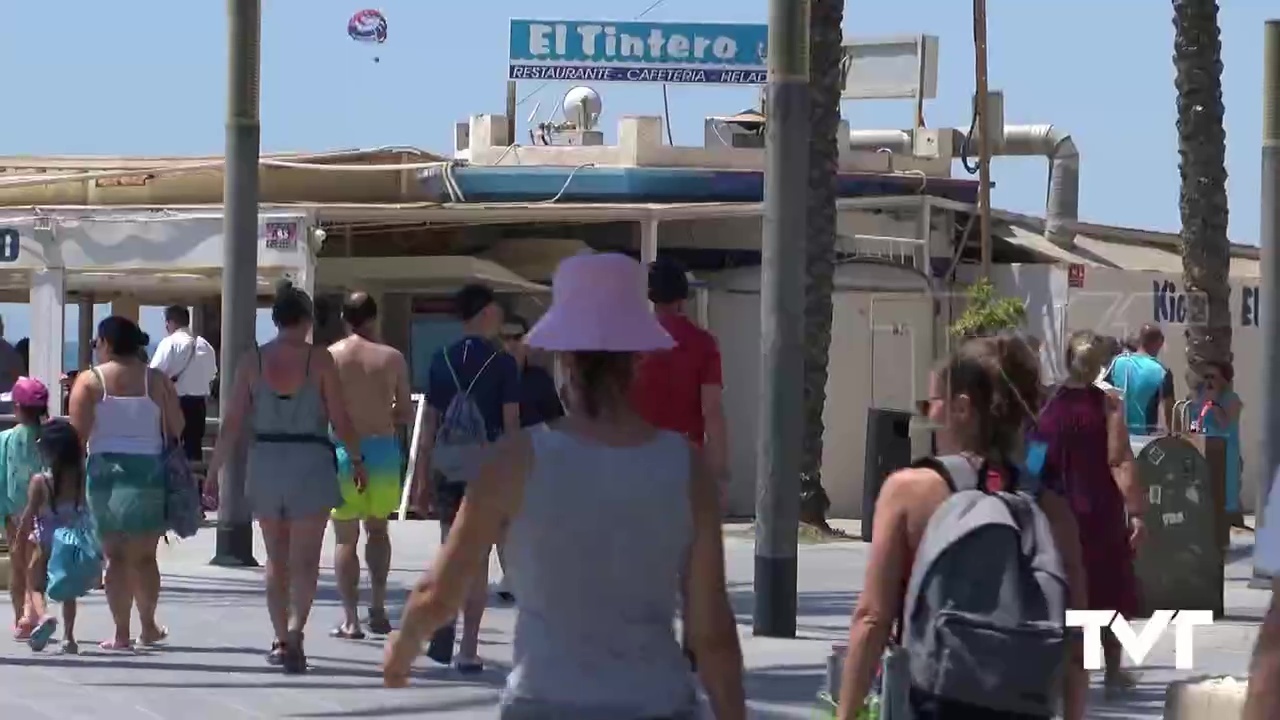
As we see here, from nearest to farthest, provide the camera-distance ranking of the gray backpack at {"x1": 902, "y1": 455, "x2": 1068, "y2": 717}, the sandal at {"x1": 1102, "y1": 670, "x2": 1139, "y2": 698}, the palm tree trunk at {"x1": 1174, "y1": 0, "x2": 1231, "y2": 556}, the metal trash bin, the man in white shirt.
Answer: the gray backpack at {"x1": 902, "y1": 455, "x2": 1068, "y2": 717} → the sandal at {"x1": 1102, "y1": 670, "x2": 1139, "y2": 698} → the metal trash bin → the palm tree trunk at {"x1": 1174, "y1": 0, "x2": 1231, "y2": 556} → the man in white shirt

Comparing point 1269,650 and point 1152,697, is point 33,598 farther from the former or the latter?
point 1269,650

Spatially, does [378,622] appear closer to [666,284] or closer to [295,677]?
[295,677]

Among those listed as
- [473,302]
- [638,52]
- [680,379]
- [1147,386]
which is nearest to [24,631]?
[473,302]

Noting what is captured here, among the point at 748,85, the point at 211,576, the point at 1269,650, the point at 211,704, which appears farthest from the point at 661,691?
the point at 748,85

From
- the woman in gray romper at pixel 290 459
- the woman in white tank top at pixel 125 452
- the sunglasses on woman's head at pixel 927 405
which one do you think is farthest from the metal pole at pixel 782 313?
the sunglasses on woman's head at pixel 927 405

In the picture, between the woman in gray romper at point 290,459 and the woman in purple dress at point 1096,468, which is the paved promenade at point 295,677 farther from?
the woman in purple dress at point 1096,468

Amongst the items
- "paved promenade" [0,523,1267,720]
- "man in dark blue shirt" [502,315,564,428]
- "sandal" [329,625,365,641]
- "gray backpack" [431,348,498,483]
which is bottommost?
"paved promenade" [0,523,1267,720]

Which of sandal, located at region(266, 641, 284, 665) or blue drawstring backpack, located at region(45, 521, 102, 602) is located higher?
blue drawstring backpack, located at region(45, 521, 102, 602)

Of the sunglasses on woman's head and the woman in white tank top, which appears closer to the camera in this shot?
the sunglasses on woman's head

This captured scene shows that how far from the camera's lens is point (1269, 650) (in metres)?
3.70

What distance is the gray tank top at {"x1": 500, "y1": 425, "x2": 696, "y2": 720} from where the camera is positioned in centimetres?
415

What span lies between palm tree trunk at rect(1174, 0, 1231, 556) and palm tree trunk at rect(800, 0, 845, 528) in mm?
3123

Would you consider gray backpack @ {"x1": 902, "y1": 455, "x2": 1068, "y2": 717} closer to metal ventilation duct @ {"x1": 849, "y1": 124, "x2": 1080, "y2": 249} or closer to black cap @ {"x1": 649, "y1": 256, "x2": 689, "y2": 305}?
black cap @ {"x1": 649, "y1": 256, "x2": 689, "y2": 305}

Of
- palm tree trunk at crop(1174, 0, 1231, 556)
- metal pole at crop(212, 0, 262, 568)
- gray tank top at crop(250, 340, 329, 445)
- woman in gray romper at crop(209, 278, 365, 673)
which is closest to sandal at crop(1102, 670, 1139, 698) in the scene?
woman in gray romper at crop(209, 278, 365, 673)
